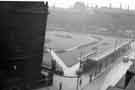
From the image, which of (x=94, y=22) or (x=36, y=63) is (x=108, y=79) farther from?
(x=94, y=22)

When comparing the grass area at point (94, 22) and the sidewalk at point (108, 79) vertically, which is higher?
the grass area at point (94, 22)

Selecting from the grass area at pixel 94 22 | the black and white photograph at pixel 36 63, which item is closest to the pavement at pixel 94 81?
the black and white photograph at pixel 36 63

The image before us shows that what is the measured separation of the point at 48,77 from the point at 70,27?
19005mm

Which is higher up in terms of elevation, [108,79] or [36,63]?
[36,63]

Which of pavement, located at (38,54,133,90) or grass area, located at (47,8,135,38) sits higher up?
grass area, located at (47,8,135,38)

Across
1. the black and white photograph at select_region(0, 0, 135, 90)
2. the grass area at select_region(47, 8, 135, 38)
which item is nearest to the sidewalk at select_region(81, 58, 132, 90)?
the black and white photograph at select_region(0, 0, 135, 90)

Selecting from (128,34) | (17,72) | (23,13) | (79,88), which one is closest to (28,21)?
(23,13)

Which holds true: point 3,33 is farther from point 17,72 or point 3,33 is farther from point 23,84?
point 23,84

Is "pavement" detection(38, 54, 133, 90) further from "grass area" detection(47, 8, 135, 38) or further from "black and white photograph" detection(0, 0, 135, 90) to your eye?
"grass area" detection(47, 8, 135, 38)

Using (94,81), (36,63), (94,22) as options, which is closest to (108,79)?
(94,81)

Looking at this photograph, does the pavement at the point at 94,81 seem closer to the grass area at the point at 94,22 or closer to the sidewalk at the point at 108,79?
the sidewalk at the point at 108,79

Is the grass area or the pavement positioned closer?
the pavement

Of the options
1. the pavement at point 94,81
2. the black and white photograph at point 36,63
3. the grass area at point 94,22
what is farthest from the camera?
the grass area at point 94,22

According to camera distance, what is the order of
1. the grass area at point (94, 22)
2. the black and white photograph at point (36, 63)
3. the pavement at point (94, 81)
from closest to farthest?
1. the black and white photograph at point (36, 63)
2. the pavement at point (94, 81)
3. the grass area at point (94, 22)
